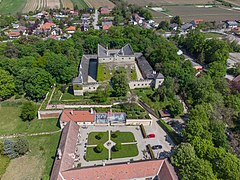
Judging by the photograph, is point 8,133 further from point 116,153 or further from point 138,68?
point 138,68

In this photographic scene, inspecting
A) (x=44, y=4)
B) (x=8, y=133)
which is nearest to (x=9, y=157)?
(x=8, y=133)

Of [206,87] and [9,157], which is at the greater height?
[206,87]

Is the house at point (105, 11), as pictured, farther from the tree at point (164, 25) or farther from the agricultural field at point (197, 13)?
the tree at point (164, 25)

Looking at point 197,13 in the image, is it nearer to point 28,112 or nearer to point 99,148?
point 28,112

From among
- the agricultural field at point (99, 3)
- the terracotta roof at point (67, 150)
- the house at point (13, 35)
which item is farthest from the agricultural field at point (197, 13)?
the terracotta roof at point (67, 150)

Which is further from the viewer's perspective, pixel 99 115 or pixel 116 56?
pixel 116 56

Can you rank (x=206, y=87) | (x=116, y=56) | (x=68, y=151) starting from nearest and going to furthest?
(x=68, y=151) → (x=206, y=87) → (x=116, y=56)
